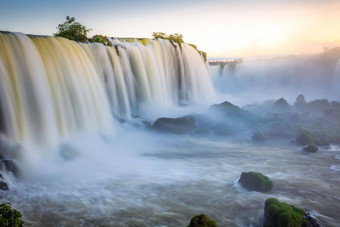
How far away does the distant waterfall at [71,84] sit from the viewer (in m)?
10.5

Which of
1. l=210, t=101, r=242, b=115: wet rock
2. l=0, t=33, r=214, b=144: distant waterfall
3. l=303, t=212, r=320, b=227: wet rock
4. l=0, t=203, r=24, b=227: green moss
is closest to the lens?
l=0, t=203, r=24, b=227: green moss

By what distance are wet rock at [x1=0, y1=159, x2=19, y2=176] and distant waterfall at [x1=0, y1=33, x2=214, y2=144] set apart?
1183 mm

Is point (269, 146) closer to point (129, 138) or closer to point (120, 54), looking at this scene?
point (129, 138)

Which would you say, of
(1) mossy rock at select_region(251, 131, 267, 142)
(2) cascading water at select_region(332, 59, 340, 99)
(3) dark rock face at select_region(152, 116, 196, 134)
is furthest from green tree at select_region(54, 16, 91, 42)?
(2) cascading water at select_region(332, 59, 340, 99)

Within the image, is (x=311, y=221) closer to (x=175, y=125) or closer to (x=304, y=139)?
(x=304, y=139)

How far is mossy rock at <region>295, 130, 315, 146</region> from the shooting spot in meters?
14.4

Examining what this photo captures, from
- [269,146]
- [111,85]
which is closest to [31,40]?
[111,85]

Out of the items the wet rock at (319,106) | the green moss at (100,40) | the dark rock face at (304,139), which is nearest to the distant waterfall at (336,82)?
the wet rock at (319,106)

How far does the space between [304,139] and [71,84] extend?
1244 cm

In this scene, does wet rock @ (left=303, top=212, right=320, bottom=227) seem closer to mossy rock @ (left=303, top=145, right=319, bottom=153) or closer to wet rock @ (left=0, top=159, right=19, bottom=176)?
mossy rock @ (left=303, top=145, right=319, bottom=153)

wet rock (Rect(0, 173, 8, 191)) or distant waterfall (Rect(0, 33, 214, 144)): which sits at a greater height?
distant waterfall (Rect(0, 33, 214, 144))

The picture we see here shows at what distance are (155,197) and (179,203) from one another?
0.85 meters

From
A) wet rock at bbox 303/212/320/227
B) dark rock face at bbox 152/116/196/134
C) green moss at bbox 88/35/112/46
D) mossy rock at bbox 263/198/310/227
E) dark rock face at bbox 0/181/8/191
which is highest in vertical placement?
green moss at bbox 88/35/112/46

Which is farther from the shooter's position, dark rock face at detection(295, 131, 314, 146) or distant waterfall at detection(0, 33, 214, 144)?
dark rock face at detection(295, 131, 314, 146)
